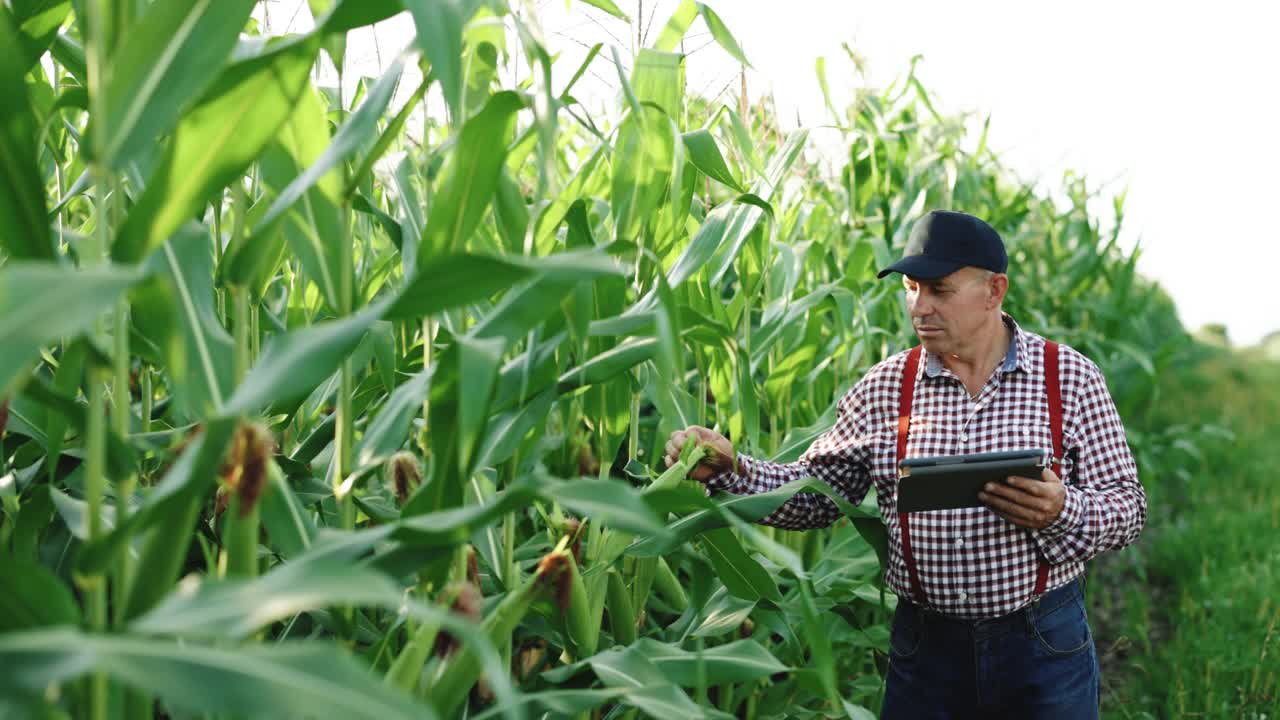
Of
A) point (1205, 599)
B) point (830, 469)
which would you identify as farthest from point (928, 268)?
point (1205, 599)

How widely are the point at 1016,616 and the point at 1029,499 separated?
0.34 metres

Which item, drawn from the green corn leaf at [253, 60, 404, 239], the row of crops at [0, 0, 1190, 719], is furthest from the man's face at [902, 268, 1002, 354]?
the green corn leaf at [253, 60, 404, 239]

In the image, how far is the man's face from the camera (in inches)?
91.9

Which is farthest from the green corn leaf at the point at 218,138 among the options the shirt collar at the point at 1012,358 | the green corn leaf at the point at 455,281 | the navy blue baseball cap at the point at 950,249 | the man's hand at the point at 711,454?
the shirt collar at the point at 1012,358

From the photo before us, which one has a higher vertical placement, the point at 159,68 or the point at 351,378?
the point at 159,68

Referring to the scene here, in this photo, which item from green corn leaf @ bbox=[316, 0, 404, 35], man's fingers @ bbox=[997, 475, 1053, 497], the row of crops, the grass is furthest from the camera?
the grass

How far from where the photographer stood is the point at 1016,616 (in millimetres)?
2289

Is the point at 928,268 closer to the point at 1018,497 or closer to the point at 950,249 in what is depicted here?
the point at 950,249

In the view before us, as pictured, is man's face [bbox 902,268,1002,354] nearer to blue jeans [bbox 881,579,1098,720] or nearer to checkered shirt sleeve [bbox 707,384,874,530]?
checkered shirt sleeve [bbox 707,384,874,530]

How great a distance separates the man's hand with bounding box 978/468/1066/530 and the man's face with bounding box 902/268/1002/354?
0.36 metres

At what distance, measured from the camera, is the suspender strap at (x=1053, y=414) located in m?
2.26

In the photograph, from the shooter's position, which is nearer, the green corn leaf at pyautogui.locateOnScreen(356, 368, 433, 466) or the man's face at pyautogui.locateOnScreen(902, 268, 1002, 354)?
the green corn leaf at pyautogui.locateOnScreen(356, 368, 433, 466)

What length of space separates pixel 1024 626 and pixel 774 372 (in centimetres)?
80

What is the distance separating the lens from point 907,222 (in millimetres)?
3533
